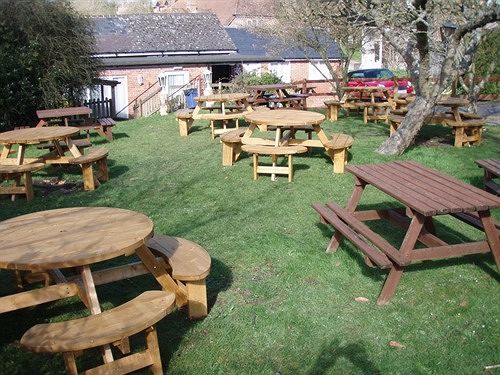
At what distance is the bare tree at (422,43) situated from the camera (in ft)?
28.8

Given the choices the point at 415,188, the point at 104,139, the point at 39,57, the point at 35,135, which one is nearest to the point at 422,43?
the point at 415,188

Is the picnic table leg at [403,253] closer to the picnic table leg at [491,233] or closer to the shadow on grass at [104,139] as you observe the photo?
the picnic table leg at [491,233]

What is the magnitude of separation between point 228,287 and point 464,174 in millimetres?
5422

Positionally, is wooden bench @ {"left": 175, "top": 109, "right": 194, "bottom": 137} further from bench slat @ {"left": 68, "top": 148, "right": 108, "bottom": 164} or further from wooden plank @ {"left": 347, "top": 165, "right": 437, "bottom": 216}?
wooden plank @ {"left": 347, "top": 165, "right": 437, "bottom": 216}

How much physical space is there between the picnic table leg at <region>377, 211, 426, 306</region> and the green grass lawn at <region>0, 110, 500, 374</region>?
0.35ft

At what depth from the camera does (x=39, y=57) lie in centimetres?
1452

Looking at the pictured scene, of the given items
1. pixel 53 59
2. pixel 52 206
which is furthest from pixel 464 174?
pixel 53 59

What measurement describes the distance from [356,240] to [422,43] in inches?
242

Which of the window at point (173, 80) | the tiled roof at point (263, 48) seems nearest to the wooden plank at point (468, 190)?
the window at point (173, 80)

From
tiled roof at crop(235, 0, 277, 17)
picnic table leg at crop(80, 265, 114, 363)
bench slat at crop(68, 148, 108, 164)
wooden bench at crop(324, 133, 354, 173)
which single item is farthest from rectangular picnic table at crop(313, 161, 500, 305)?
tiled roof at crop(235, 0, 277, 17)

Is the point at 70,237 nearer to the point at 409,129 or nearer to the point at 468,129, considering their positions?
the point at 409,129

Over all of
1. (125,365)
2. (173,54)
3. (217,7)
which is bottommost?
(125,365)

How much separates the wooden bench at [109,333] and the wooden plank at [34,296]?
1.44 ft

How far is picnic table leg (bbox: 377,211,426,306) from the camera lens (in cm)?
418
